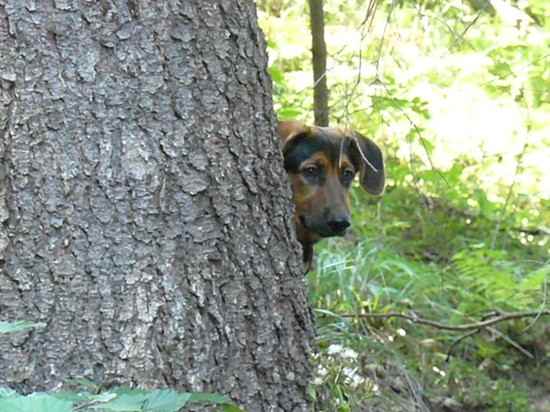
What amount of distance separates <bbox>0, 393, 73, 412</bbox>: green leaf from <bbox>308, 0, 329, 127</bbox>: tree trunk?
472 cm

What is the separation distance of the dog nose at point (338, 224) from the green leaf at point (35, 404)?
381 cm

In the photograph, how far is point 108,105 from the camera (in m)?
3.10

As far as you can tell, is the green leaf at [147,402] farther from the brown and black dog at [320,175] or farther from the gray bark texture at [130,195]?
the brown and black dog at [320,175]

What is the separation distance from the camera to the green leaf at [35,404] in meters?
1.74

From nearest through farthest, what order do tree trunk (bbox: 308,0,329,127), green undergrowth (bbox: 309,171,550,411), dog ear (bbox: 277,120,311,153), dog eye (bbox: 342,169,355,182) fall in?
green undergrowth (bbox: 309,171,550,411)
dog ear (bbox: 277,120,311,153)
dog eye (bbox: 342,169,355,182)
tree trunk (bbox: 308,0,329,127)

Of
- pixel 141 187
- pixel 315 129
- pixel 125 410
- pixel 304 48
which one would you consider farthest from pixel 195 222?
pixel 304 48

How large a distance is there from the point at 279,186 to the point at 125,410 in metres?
1.69

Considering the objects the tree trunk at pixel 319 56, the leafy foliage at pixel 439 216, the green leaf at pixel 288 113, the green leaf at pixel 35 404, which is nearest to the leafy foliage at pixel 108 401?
the green leaf at pixel 35 404

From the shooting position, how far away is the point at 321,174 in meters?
5.80

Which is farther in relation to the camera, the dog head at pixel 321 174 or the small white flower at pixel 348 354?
the dog head at pixel 321 174

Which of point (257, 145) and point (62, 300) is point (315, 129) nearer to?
point (257, 145)

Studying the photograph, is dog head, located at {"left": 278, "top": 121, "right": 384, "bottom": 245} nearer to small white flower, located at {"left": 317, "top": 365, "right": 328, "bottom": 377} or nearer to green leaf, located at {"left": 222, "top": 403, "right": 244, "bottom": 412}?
small white flower, located at {"left": 317, "top": 365, "right": 328, "bottom": 377}

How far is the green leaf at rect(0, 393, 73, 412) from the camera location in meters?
1.74

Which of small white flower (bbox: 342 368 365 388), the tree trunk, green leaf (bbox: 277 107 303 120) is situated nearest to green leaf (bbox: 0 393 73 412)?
small white flower (bbox: 342 368 365 388)
